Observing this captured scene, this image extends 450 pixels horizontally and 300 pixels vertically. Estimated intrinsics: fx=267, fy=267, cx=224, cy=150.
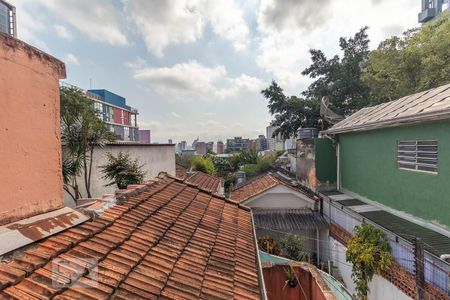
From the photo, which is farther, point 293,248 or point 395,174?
point 293,248

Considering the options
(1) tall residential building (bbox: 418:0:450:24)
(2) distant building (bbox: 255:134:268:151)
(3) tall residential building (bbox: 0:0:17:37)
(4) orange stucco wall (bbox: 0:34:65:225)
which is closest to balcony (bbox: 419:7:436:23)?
(1) tall residential building (bbox: 418:0:450:24)

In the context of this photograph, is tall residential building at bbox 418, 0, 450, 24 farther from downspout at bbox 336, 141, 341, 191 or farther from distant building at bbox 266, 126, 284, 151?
downspout at bbox 336, 141, 341, 191

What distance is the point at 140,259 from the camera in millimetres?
2662

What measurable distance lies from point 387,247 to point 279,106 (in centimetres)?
1934

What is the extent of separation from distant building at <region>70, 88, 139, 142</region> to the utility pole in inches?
2054

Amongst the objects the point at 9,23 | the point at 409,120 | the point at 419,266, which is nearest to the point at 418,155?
the point at 409,120

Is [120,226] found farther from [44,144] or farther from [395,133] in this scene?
[395,133]

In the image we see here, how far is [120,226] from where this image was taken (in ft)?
10.4

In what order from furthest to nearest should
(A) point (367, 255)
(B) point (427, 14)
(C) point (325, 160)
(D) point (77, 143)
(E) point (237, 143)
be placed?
(E) point (237, 143), (B) point (427, 14), (C) point (325, 160), (D) point (77, 143), (A) point (367, 255)

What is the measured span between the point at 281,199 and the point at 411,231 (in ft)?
23.9

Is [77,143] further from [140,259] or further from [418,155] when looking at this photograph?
[418,155]

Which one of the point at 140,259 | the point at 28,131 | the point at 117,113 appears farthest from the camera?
the point at 117,113

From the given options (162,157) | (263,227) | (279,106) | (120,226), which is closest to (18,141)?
(120,226)

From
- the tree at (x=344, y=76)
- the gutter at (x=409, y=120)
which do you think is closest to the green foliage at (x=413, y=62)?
the tree at (x=344, y=76)
